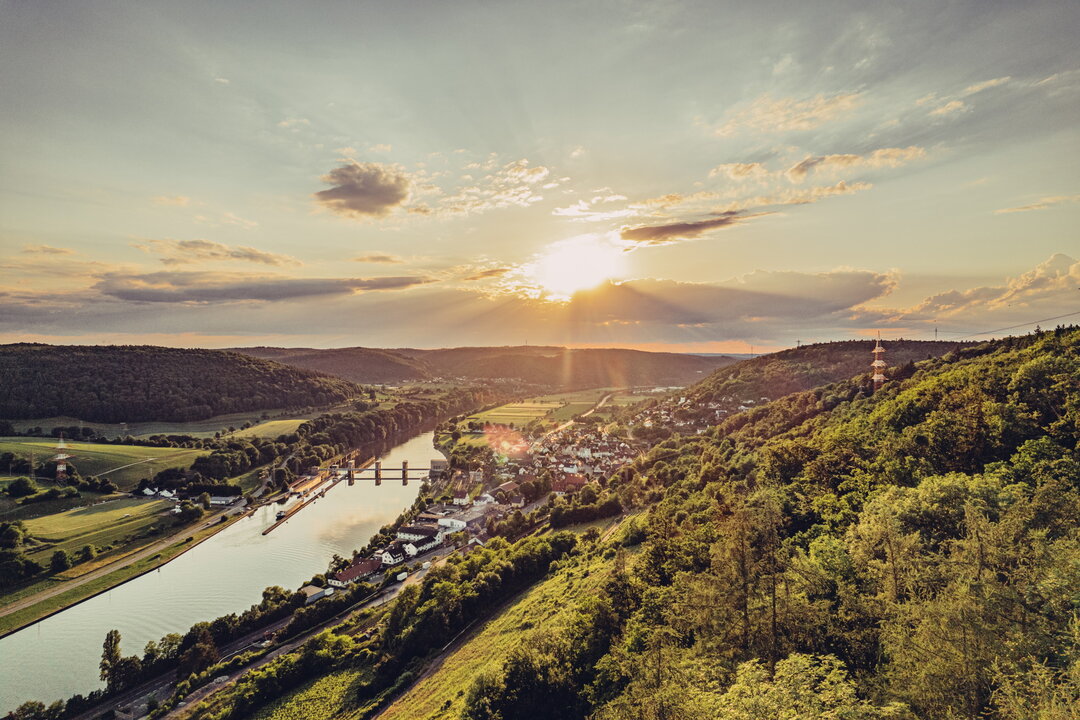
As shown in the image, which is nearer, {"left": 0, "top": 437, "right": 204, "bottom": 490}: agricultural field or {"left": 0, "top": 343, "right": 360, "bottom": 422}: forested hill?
{"left": 0, "top": 437, "right": 204, "bottom": 490}: agricultural field

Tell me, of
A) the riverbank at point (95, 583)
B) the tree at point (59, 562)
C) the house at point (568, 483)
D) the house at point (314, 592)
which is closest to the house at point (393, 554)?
the house at point (314, 592)

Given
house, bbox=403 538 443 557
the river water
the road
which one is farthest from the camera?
house, bbox=403 538 443 557

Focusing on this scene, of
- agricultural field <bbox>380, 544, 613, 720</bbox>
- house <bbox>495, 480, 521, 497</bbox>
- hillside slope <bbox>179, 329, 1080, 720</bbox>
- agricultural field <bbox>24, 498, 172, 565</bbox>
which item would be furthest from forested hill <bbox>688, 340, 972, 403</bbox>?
agricultural field <bbox>24, 498, 172, 565</bbox>

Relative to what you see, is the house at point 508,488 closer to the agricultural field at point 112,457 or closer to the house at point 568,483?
the house at point 568,483

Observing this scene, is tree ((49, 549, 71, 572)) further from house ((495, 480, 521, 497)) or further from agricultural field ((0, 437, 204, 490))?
house ((495, 480, 521, 497))

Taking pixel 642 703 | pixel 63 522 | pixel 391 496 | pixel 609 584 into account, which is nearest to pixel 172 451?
pixel 63 522

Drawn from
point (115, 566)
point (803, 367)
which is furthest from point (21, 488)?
point (803, 367)
